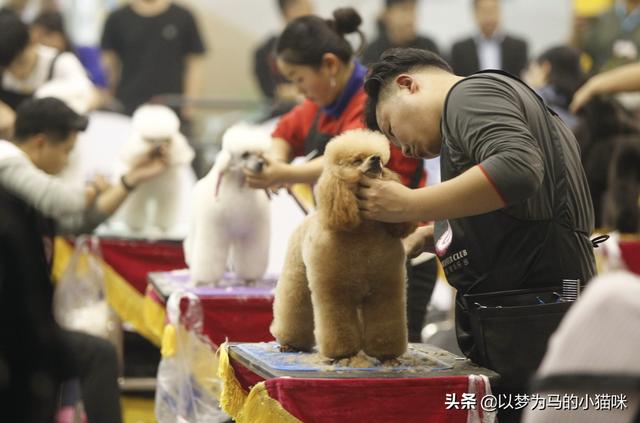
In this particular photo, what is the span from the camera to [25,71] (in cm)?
514

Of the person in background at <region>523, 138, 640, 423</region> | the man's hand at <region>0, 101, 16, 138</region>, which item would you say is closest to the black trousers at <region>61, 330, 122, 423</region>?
the person in background at <region>523, 138, 640, 423</region>

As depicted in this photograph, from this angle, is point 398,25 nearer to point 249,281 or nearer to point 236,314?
point 249,281

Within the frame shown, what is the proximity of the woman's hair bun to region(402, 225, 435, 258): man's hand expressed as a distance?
2.95 ft

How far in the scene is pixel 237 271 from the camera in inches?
129

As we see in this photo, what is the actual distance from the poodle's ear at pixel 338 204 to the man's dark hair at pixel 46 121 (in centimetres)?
173

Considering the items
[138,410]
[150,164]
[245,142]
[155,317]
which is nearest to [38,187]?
[155,317]

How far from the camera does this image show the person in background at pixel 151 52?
689 cm

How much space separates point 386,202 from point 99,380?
1241 mm

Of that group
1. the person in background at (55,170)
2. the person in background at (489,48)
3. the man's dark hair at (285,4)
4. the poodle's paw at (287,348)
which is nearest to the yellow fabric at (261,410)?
the poodle's paw at (287,348)

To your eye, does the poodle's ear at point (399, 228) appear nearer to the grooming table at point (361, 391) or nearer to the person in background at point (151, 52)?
the grooming table at point (361, 391)

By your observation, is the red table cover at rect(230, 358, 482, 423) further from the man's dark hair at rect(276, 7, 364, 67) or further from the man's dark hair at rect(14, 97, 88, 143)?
the man's dark hair at rect(14, 97, 88, 143)

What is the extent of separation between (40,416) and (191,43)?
552cm

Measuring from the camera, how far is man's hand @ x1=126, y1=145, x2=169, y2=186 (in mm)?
4008

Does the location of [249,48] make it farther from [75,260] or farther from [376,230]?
[376,230]
